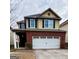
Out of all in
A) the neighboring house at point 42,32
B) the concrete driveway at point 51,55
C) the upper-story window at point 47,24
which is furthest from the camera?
the upper-story window at point 47,24

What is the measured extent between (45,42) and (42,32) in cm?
116

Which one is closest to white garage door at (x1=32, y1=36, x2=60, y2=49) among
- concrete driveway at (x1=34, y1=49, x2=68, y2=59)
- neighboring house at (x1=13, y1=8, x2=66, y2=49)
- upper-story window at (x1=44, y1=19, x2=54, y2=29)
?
neighboring house at (x1=13, y1=8, x2=66, y2=49)

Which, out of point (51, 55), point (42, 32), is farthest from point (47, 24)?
point (51, 55)

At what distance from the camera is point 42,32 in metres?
22.0

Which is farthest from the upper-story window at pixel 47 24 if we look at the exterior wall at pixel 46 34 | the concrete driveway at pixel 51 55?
the concrete driveway at pixel 51 55

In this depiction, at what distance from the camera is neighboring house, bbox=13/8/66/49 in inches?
856

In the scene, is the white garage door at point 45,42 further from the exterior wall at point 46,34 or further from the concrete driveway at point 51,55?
the concrete driveway at point 51,55

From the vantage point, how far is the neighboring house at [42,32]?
2173 cm

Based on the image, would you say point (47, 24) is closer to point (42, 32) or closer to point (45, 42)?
point (42, 32)

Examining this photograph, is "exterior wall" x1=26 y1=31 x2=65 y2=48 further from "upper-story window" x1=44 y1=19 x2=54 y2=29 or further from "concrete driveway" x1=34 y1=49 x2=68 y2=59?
"concrete driveway" x1=34 y1=49 x2=68 y2=59

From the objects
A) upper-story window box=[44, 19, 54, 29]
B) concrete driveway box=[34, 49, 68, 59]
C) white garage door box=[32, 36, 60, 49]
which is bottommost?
concrete driveway box=[34, 49, 68, 59]
